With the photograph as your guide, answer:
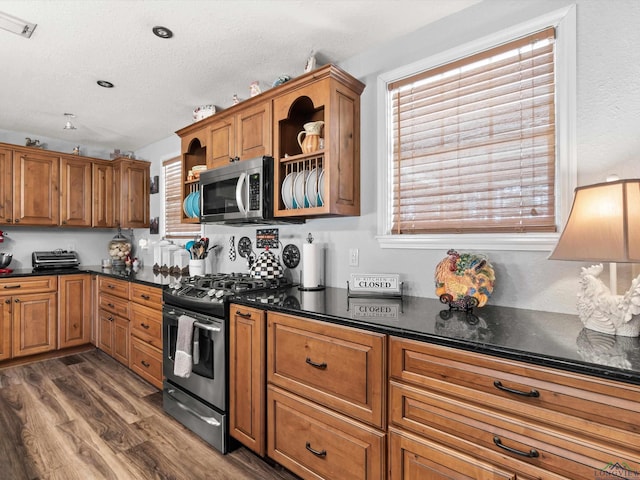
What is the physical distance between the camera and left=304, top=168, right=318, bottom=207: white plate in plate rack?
217cm

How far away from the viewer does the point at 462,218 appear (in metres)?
1.92

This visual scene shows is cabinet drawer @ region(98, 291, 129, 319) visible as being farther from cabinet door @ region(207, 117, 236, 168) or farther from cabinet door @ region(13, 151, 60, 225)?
cabinet door @ region(207, 117, 236, 168)

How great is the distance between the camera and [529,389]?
1.09 meters

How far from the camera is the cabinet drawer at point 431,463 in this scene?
1175mm

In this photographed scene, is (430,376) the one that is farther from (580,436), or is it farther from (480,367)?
(580,436)

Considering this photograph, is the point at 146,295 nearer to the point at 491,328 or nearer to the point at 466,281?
the point at 466,281

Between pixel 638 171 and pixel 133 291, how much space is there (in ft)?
11.6

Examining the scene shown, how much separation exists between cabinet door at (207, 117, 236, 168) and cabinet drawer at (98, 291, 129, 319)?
1.61 meters

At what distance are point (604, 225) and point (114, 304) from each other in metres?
3.87

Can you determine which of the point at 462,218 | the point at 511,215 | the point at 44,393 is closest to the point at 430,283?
the point at 462,218

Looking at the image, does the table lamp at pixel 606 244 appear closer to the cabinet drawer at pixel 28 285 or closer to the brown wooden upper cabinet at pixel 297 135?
the brown wooden upper cabinet at pixel 297 135

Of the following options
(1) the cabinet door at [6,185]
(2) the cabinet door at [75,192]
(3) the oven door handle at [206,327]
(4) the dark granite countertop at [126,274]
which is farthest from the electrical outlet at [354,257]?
(1) the cabinet door at [6,185]

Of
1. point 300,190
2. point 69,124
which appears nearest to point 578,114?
point 300,190

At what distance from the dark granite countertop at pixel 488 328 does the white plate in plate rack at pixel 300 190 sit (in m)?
0.58
